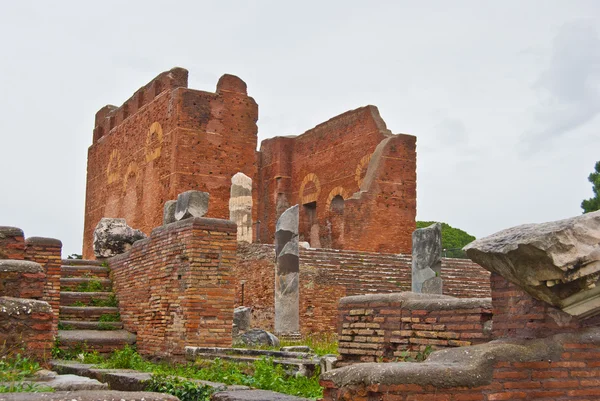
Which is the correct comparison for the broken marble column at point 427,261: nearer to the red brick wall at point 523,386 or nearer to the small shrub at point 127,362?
the small shrub at point 127,362

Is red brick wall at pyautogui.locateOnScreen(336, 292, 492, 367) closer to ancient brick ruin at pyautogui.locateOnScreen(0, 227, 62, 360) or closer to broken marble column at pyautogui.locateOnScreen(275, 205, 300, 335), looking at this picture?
ancient brick ruin at pyautogui.locateOnScreen(0, 227, 62, 360)

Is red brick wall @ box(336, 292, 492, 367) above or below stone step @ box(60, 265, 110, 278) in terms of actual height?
below

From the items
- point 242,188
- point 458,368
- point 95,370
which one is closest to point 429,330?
point 458,368

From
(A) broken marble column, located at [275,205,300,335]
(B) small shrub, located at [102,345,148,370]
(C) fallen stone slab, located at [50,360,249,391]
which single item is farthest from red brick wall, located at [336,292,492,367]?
(A) broken marble column, located at [275,205,300,335]

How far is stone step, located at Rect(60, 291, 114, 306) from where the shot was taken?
1073 centimetres

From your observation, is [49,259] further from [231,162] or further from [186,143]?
[231,162]

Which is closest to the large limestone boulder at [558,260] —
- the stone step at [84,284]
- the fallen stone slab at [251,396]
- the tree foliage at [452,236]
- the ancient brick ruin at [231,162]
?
the fallen stone slab at [251,396]

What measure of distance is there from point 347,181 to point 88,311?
12046mm

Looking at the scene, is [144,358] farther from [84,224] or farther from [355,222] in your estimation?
[84,224]

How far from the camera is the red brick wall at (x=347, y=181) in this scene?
19.2 metres

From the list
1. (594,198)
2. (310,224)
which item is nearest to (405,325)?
(310,224)

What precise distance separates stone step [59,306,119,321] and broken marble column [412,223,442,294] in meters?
5.69

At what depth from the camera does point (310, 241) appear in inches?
912

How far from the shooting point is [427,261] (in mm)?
14234
